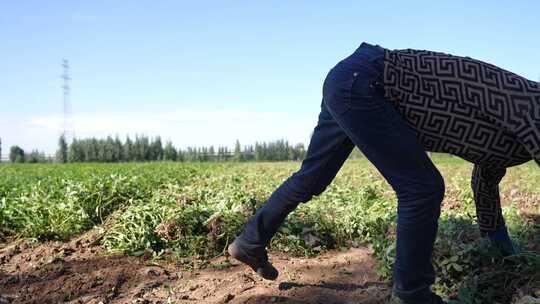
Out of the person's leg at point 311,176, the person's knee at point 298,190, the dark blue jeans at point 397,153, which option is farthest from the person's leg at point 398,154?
the person's knee at point 298,190

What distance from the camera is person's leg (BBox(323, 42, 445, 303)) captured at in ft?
6.34

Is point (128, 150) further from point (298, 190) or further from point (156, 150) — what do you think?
point (298, 190)

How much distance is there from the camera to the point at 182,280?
320 cm

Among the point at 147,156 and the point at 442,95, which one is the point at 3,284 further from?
the point at 147,156

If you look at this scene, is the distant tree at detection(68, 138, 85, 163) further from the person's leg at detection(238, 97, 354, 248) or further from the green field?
the person's leg at detection(238, 97, 354, 248)

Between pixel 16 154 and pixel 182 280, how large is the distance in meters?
49.8

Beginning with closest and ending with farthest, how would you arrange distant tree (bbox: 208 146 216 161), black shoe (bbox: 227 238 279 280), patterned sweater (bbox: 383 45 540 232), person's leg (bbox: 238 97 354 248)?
1. patterned sweater (bbox: 383 45 540 232)
2. person's leg (bbox: 238 97 354 248)
3. black shoe (bbox: 227 238 279 280)
4. distant tree (bbox: 208 146 216 161)

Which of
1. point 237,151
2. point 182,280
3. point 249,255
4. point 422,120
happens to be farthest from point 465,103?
point 237,151

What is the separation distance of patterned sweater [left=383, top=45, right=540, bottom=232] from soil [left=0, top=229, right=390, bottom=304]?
0.96 metres

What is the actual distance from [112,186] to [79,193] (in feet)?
1.12

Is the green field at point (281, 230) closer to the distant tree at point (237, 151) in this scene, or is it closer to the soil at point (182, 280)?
the soil at point (182, 280)

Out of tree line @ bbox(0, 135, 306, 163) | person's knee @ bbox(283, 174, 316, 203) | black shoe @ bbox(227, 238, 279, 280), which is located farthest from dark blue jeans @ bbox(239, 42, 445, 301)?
tree line @ bbox(0, 135, 306, 163)

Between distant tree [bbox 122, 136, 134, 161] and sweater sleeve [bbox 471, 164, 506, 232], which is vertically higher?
distant tree [bbox 122, 136, 134, 161]

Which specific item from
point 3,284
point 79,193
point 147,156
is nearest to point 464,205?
point 79,193
